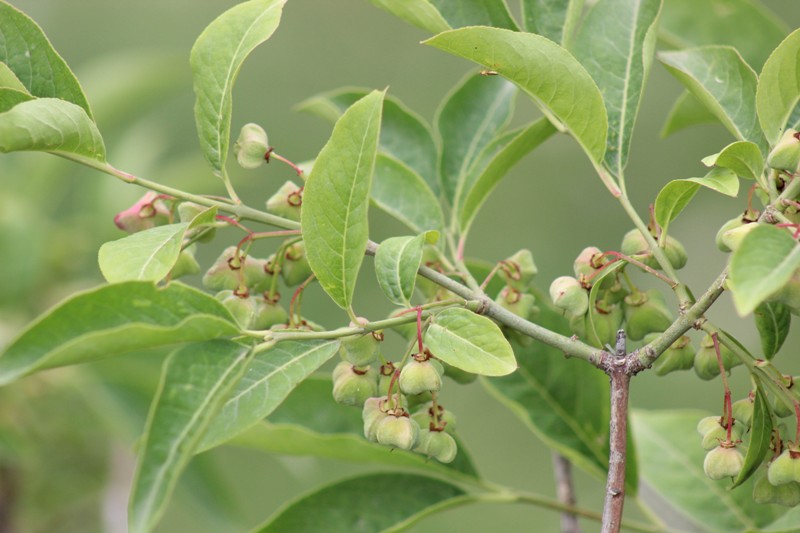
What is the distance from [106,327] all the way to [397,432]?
0.27m

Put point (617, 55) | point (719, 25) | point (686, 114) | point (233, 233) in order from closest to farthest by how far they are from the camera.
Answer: point (617, 55) < point (686, 114) < point (719, 25) < point (233, 233)

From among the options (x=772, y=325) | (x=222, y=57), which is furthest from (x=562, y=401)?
(x=222, y=57)

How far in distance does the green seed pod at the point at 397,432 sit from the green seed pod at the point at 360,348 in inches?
2.2

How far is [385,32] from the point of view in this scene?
6.01 m

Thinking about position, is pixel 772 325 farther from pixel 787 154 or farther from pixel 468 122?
pixel 468 122

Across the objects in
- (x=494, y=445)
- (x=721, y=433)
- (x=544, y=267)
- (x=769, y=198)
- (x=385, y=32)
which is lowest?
(x=494, y=445)

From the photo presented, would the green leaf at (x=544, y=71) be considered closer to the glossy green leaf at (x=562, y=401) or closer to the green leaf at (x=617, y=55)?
the green leaf at (x=617, y=55)

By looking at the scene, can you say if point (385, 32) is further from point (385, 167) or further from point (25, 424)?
point (385, 167)

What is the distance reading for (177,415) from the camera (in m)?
0.75

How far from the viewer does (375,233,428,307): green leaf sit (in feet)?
2.87

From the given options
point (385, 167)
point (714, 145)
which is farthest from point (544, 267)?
point (385, 167)

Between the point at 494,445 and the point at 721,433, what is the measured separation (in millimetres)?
3464

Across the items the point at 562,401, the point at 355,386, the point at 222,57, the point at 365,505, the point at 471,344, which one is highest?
the point at 222,57

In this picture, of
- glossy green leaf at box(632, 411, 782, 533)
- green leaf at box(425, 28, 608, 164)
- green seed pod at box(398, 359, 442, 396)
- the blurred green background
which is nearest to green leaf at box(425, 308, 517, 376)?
green seed pod at box(398, 359, 442, 396)
